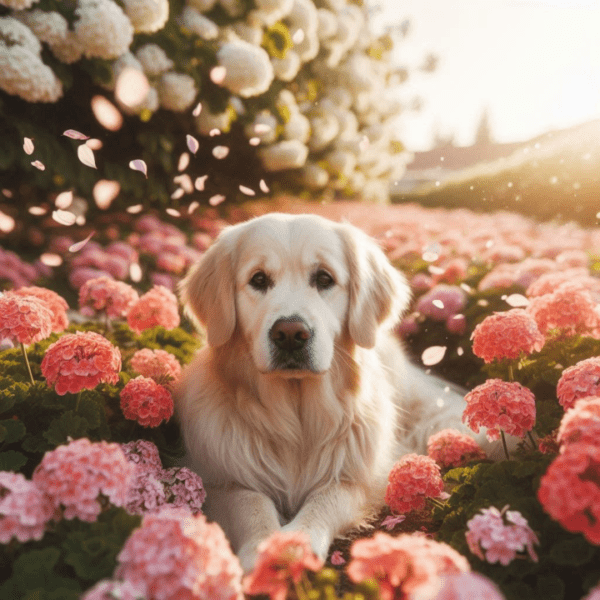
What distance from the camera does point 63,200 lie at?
13.6 ft

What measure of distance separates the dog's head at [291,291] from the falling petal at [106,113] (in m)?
2.14

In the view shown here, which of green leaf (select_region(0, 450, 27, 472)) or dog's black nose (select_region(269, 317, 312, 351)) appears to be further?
dog's black nose (select_region(269, 317, 312, 351))

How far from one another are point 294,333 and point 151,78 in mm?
2967

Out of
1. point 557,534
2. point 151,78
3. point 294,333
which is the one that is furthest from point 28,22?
point 557,534

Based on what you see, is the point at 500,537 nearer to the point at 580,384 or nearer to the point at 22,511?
the point at 580,384

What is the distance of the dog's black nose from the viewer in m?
2.09

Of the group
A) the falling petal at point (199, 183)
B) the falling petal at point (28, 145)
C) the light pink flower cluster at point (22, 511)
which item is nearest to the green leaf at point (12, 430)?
the light pink flower cluster at point (22, 511)

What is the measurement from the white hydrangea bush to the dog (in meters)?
1.92

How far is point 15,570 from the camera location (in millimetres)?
1268

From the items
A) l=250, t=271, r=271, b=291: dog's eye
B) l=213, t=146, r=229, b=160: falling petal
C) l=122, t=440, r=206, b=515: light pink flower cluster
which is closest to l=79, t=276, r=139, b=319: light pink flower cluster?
l=250, t=271, r=271, b=291: dog's eye

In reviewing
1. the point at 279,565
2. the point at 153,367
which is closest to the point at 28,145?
the point at 153,367

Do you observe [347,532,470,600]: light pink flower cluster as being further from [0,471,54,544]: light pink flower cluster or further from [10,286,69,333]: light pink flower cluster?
[10,286,69,333]: light pink flower cluster

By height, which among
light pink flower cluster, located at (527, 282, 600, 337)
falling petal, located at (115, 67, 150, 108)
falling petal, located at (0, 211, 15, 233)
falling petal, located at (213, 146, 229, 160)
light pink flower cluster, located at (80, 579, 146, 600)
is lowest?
light pink flower cluster, located at (80, 579, 146, 600)

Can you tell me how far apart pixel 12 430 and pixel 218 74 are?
10.7 ft
